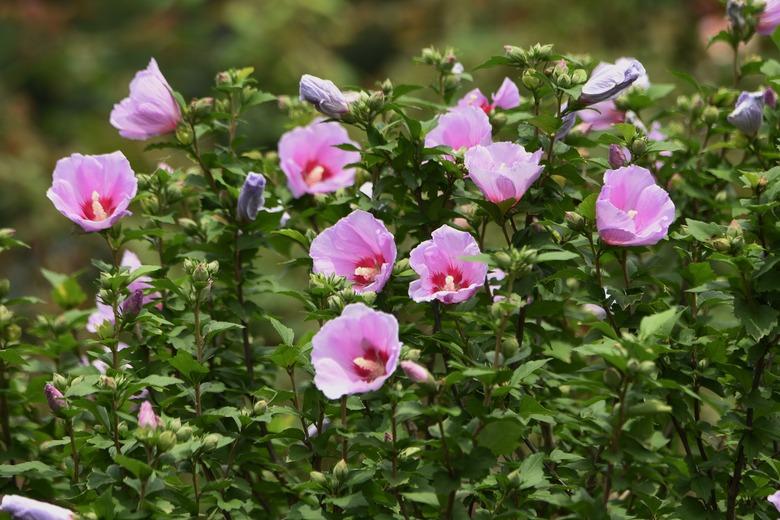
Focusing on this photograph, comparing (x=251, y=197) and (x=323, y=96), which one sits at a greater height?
(x=323, y=96)

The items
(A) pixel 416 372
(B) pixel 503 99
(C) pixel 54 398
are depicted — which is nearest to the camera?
(A) pixel 416 372

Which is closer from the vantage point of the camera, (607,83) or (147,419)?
(147,419)

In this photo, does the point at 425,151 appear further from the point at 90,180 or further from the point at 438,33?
the point at 438,33

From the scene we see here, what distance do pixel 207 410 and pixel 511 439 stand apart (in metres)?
0.50

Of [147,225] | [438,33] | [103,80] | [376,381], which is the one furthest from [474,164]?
[103,80]

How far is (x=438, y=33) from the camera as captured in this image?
866cm

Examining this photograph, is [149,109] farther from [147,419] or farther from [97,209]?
[147,419]

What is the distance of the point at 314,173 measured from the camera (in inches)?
72.6

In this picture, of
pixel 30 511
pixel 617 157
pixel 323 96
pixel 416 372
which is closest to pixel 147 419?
pixel 30 511

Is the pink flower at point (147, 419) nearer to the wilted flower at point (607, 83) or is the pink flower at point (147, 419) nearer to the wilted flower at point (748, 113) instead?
the wilted flower at point (607, 83)

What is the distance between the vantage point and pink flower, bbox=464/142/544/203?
4.61ft

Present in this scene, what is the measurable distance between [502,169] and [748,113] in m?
0.51

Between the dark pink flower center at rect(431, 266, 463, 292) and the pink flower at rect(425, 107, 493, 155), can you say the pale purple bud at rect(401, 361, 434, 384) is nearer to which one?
the dark pink flower center at rect(431, 266, 463, 292)

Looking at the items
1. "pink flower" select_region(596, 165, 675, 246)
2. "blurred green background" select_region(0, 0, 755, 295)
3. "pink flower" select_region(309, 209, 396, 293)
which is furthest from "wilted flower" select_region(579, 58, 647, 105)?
"blurred green background" select_region(0, 0, 755, 295)
